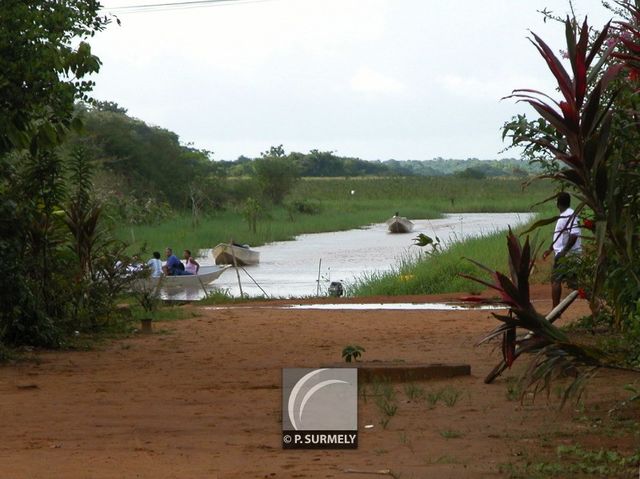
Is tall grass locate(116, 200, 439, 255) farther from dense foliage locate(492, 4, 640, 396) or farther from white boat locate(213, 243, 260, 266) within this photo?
dense foliage locate(492, 4, 640, 396)

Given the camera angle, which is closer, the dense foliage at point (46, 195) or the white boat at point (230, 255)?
the dense foliage at point (46, 195)

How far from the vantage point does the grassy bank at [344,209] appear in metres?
43.1

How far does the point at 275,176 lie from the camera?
6462 centimetres

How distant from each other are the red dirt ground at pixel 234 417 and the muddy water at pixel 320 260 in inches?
429

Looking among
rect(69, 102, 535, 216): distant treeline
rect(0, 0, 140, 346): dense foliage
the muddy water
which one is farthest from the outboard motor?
rect(69, 102, 535, 216): distant treeline

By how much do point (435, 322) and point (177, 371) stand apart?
5220mm

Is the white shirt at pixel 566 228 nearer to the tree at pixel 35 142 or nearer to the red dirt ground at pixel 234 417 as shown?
the red dirt ground at pixel 234 417

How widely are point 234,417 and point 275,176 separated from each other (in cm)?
5691

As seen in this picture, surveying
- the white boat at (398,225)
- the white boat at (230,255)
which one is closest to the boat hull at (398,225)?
the white boat at (398,225)

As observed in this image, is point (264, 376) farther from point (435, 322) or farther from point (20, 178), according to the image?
point (435, 322)

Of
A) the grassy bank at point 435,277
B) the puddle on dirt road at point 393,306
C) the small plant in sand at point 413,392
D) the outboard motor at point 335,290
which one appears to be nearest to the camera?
the small plant in sand at point 413,392

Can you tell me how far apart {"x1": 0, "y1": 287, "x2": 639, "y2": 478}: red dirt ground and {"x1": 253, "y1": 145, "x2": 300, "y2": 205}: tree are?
50.8 m

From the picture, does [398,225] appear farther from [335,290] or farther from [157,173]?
[335,290]

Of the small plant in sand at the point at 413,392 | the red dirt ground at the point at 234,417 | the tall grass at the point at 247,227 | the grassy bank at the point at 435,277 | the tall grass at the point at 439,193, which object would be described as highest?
the tall grass at the point at 439,193
